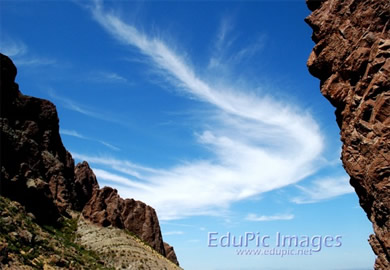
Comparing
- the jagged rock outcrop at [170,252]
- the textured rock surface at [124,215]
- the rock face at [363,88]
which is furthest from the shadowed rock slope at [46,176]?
the rock face at [363,88]

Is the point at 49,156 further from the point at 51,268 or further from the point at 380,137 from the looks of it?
the point at 380,137

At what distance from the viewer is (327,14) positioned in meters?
25.5

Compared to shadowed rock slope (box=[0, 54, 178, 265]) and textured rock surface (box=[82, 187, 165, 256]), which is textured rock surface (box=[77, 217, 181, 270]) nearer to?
textured rock surface (box=[82, 187, 165, 256])

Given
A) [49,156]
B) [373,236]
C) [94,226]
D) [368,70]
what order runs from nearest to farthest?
[368,70]
[373,236]
[94,226]
[49,156]

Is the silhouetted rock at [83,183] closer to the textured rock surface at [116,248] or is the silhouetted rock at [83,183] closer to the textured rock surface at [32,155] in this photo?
the textured rock surface at [32,155]

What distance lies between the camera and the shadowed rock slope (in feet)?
197

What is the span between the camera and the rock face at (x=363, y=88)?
20953mm

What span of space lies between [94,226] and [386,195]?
208 feet

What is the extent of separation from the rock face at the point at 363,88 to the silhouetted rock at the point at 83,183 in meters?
74.3

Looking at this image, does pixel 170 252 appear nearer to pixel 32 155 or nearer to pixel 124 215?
pixel 124 215

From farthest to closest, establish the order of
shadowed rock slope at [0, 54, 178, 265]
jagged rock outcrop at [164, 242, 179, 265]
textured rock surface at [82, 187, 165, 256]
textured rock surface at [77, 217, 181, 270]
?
jagged rock outcrop at [164, 242, 179, 265]
textured rock surface at [82, 187, 165, 256]
shadowed rock slope at [0, 54, 178, 265]
textured rock surface at [77, 217, 181, 270]

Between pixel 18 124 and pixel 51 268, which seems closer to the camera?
pixel 51 268

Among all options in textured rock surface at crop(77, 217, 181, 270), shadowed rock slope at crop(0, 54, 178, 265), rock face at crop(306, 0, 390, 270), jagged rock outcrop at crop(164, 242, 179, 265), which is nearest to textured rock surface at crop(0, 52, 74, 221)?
shadowed rock slope at crop(0, 54, 178, 265)

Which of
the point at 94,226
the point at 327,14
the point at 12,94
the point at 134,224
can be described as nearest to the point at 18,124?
the point at 12,94
